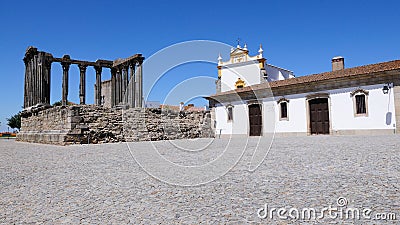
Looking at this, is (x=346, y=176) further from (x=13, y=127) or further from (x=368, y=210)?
(x=13, y=127)

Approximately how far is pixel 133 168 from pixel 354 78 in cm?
1414

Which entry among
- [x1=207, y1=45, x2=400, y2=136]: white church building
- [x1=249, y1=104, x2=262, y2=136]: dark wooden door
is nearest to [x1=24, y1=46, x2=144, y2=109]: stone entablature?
[x1=207, y1=45, x2=400, y2=136]: white church building

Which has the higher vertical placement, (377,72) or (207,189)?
(377,72)

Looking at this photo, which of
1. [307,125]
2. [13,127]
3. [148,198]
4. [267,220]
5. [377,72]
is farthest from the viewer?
[13,127]

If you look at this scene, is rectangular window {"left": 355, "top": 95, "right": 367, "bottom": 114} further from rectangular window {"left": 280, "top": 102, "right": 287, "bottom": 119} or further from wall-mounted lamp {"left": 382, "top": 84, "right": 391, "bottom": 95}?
rectangular window {"left": 280, "top": 102, "right": 287, "bottom": 119}

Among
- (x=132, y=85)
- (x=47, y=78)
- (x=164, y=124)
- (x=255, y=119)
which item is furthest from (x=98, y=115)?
(x=255, y=119)

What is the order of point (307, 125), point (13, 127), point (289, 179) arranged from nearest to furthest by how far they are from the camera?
point (289, 179)
point (307, 125)
point (13, 127)

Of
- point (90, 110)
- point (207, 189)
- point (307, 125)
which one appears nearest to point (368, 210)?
point (207, 189)

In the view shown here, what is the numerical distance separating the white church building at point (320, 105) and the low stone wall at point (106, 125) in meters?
2.51

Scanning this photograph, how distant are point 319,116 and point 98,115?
1245 cm

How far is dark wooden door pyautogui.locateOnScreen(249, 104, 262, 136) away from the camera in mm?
20562

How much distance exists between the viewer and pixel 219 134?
886 inches

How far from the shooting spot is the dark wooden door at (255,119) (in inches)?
810

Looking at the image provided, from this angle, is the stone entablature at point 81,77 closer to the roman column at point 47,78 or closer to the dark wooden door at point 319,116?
the roman column at point 47,78
